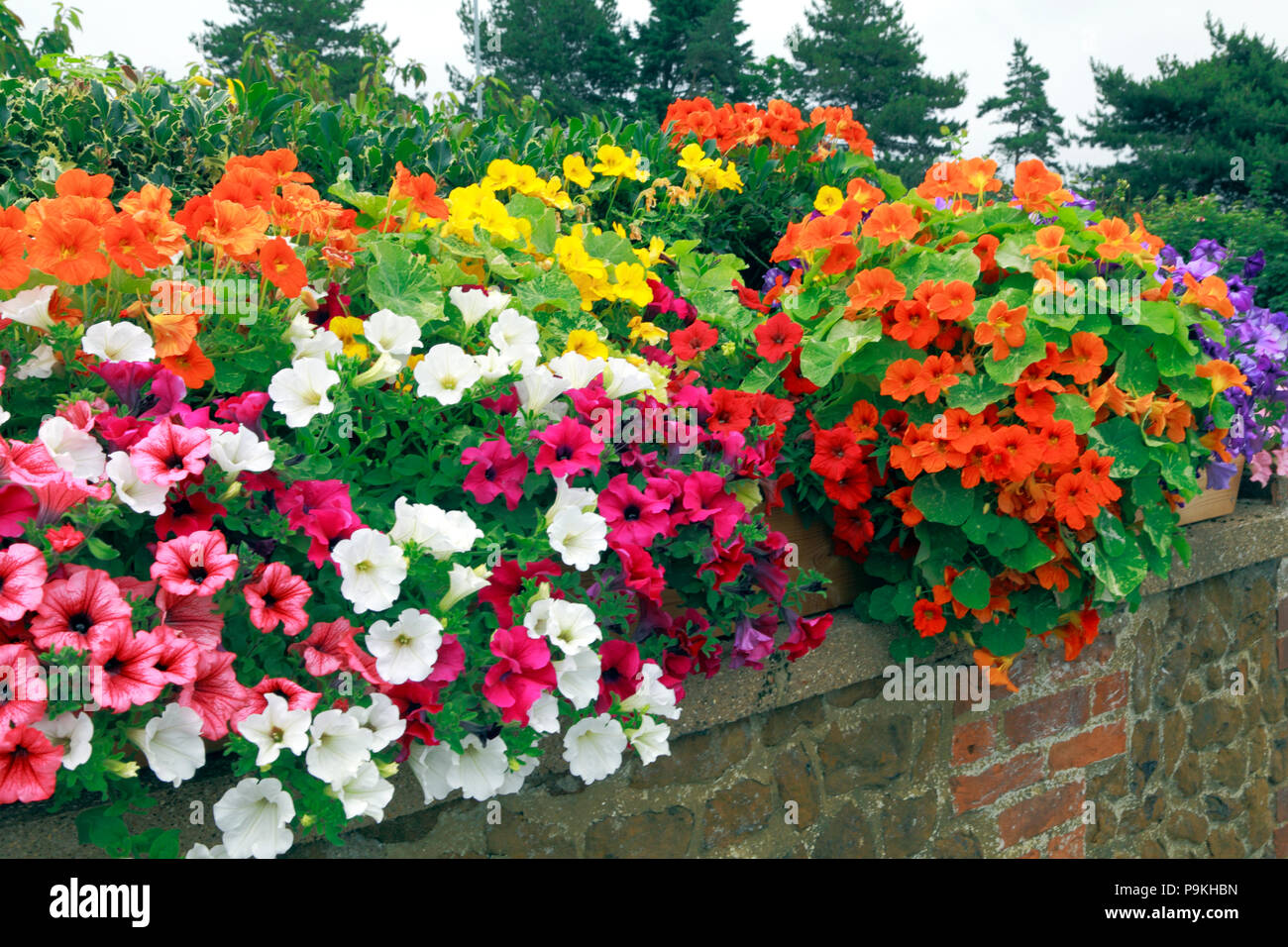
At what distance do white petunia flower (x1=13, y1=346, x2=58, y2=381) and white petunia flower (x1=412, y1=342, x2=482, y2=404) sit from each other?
2.11 ft

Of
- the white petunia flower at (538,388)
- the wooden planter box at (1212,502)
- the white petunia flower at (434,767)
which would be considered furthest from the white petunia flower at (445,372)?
the wooden planter box at (1212,502)

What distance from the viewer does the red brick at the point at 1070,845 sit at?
10.0ft

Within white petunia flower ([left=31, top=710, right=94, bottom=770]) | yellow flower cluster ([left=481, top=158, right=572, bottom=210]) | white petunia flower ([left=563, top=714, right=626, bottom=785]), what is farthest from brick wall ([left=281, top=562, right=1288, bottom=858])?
yellow flower cluster ([left=481, top=158, right=572, bottom=210])

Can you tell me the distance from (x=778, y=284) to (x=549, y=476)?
1527 millimetres

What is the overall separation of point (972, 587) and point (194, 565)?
183cm

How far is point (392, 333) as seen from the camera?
6.05 feet

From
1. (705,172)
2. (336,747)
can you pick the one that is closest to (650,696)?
(336,747)

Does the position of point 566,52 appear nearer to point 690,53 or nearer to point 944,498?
point 690,53

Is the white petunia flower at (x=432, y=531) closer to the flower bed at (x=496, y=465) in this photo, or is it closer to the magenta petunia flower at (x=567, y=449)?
the flower bed at (x=496, y=465)

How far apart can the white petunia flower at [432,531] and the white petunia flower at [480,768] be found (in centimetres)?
36

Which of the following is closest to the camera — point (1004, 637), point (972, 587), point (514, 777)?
point (514, 777)
